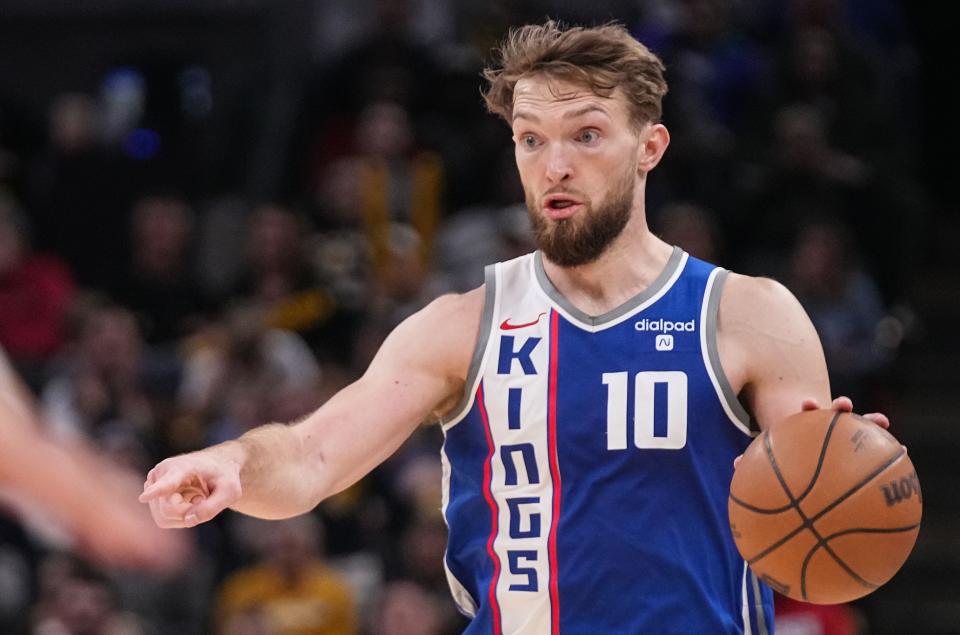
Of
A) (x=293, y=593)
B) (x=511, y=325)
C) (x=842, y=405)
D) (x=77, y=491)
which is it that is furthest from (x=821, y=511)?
(x=293, y=593)

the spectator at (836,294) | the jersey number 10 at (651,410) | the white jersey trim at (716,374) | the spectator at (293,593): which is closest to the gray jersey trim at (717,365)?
the white jersey trim at (716,374)

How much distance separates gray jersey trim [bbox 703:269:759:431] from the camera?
5164 millimetres

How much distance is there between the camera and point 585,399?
17.0 feet

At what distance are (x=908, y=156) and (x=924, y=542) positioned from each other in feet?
10.5

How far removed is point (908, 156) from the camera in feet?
43.9

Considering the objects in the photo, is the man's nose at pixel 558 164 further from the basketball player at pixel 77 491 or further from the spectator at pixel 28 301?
the spectator at pixel 28 301

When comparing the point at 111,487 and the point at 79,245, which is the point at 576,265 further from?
the point at 79,245

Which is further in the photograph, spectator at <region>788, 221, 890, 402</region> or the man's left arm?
spectator at <region>788, 221, 890, 402</region>

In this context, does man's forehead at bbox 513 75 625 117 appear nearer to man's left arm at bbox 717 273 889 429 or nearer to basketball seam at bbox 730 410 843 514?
man's left arm at bbox 717 273 889 429

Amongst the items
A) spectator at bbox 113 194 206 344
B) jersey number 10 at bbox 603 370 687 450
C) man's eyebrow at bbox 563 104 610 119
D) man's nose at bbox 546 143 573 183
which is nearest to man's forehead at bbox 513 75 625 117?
man's eyebrow at bbox 563 104 610 119

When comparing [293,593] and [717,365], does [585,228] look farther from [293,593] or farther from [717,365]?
[293,593]

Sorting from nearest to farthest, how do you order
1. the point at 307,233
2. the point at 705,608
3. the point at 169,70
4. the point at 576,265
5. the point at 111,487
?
the point at 111,487 → the point at 705,608 → the point at 576,265 → the point at 307,233 → the point at 169,70

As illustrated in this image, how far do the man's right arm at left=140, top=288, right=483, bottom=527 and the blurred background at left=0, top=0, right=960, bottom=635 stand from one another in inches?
189

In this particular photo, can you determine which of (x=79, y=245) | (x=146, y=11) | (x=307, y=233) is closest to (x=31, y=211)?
(x=79, y=245)
